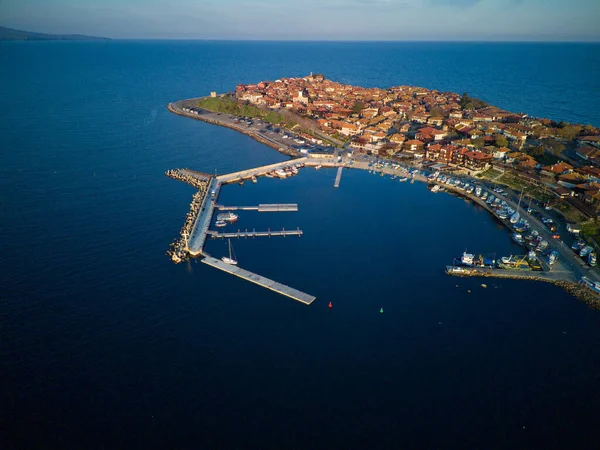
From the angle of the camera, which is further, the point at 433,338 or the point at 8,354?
the point at 433,338

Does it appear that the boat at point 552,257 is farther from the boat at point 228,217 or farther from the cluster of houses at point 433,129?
the boat at point 228,217

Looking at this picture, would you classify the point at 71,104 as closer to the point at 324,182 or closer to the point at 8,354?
the point at 324,182

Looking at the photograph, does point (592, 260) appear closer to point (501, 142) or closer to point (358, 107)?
point (501, 142)

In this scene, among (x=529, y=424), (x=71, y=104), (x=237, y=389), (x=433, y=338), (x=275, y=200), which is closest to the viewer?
(x=529, y=424)

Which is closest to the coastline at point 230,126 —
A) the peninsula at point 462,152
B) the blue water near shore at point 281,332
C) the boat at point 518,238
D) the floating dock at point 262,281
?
the peninsula at point 462,152

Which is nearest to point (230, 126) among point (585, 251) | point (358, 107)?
point (358, 107)

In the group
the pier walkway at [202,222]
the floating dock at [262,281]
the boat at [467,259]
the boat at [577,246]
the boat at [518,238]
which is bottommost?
the pier walkway at [202,222]

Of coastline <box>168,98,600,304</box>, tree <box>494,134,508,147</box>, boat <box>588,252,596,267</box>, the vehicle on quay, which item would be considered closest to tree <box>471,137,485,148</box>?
tree <box>494,134,508,147</box>

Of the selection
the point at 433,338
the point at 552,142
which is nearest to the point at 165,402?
the point at 433,338
